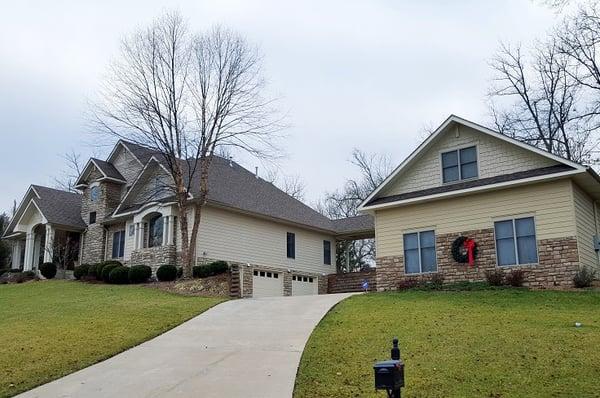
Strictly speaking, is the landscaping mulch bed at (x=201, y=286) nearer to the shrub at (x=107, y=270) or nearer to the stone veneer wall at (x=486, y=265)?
the shrub at (x=107, y=270)

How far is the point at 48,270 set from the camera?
95.0ft

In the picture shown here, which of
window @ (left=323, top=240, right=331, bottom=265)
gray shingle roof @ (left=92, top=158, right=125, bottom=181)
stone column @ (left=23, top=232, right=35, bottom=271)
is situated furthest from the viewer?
stone column @ (left=23, top=232, right=35, bottom=271)

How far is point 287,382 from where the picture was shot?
27.0 feet

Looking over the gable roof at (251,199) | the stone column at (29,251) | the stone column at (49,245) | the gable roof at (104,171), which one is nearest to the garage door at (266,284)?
the gable roof at (251,199)

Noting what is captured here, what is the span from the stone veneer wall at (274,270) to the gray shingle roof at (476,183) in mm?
6927

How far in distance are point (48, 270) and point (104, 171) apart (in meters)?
5.72

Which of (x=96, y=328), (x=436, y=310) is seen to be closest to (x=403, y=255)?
(x=436, y=310)

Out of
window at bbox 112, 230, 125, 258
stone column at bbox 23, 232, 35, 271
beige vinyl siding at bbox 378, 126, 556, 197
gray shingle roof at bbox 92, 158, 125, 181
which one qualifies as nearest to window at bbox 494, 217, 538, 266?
beige vinyl siding at bbox 378, 126, 556, 197

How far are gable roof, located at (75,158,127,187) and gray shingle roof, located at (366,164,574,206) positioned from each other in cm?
1535

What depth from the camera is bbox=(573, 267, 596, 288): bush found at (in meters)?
15.8

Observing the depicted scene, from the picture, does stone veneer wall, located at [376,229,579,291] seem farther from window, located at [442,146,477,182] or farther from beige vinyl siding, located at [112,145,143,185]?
beige vinyl siding, located at [112,145,143,185]

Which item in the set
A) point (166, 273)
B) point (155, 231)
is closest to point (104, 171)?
point (155, 231)

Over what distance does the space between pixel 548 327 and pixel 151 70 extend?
19898mm

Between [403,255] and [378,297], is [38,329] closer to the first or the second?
[378,297]
